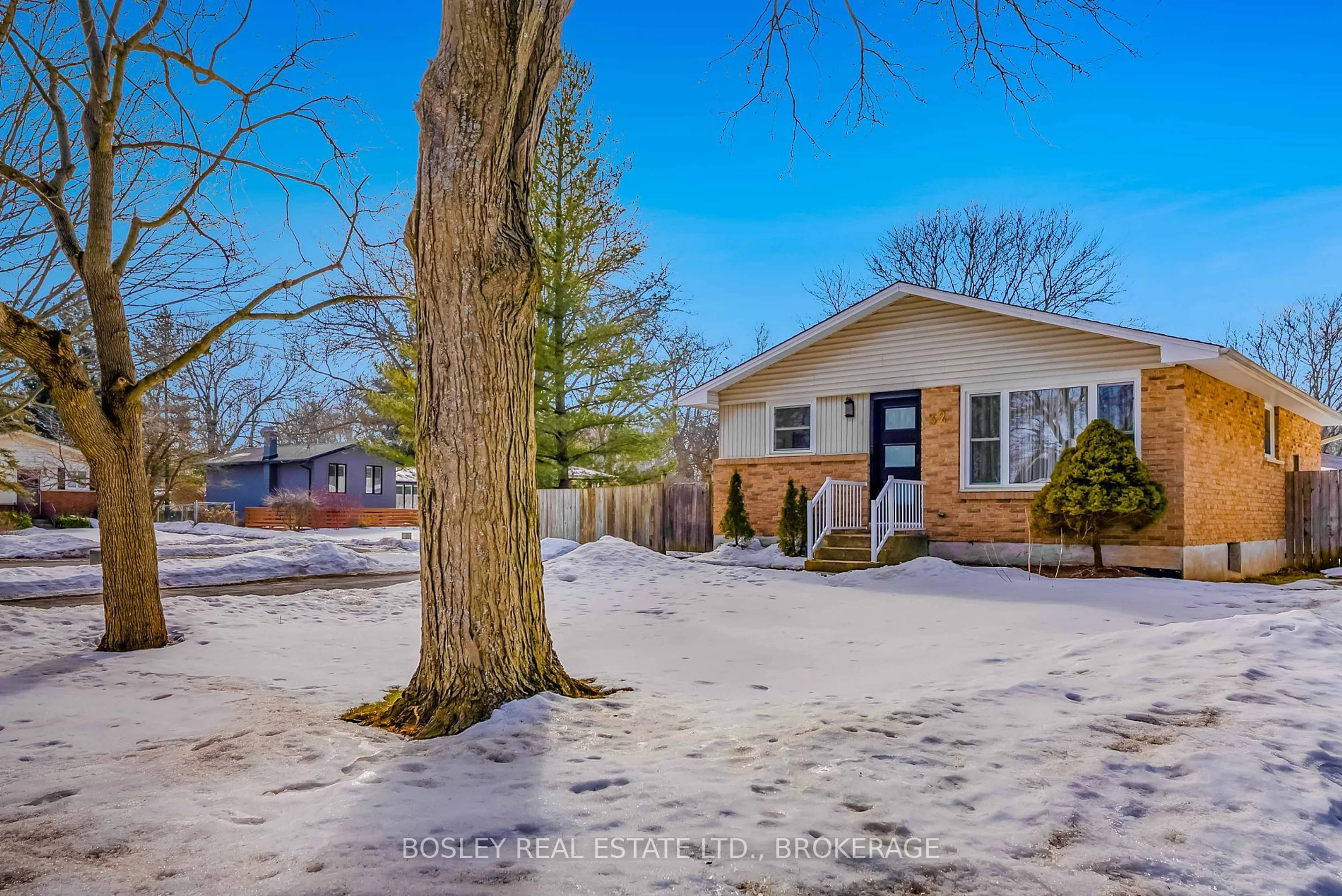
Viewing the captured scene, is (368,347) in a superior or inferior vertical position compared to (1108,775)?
superior

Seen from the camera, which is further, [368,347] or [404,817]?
[368,347]

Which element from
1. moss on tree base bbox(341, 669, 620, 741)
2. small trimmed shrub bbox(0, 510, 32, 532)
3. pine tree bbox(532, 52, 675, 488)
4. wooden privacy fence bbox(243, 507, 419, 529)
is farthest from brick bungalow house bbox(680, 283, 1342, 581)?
small trimmed shrub bbox(0, 510, 32, 532)

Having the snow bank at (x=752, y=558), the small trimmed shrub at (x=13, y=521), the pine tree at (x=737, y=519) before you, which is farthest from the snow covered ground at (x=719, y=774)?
the small trimmed shrub at (x=13, y=521)

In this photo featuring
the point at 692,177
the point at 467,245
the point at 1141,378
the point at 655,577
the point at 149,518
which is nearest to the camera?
the point at 467,245

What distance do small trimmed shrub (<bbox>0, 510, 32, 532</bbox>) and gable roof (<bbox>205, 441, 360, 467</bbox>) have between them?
949 centimetres

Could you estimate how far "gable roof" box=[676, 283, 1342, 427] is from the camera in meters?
10.9

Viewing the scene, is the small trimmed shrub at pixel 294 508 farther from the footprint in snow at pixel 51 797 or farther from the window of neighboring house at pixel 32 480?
the footprint in snow at pixel 51 797

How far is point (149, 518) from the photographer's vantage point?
6023mm

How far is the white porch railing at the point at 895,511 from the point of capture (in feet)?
40.2

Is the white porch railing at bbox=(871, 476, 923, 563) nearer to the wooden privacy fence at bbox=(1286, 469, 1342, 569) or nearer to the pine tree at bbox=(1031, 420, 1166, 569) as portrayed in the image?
the pine tree at bbox=(1031, 420, 1166, 569)

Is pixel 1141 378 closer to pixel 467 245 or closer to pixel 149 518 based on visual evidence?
pixel 467 245

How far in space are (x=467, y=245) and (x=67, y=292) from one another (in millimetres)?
6976

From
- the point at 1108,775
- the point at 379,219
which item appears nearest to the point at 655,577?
the point at 379,219

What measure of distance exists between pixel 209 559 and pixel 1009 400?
1328 centimetres
